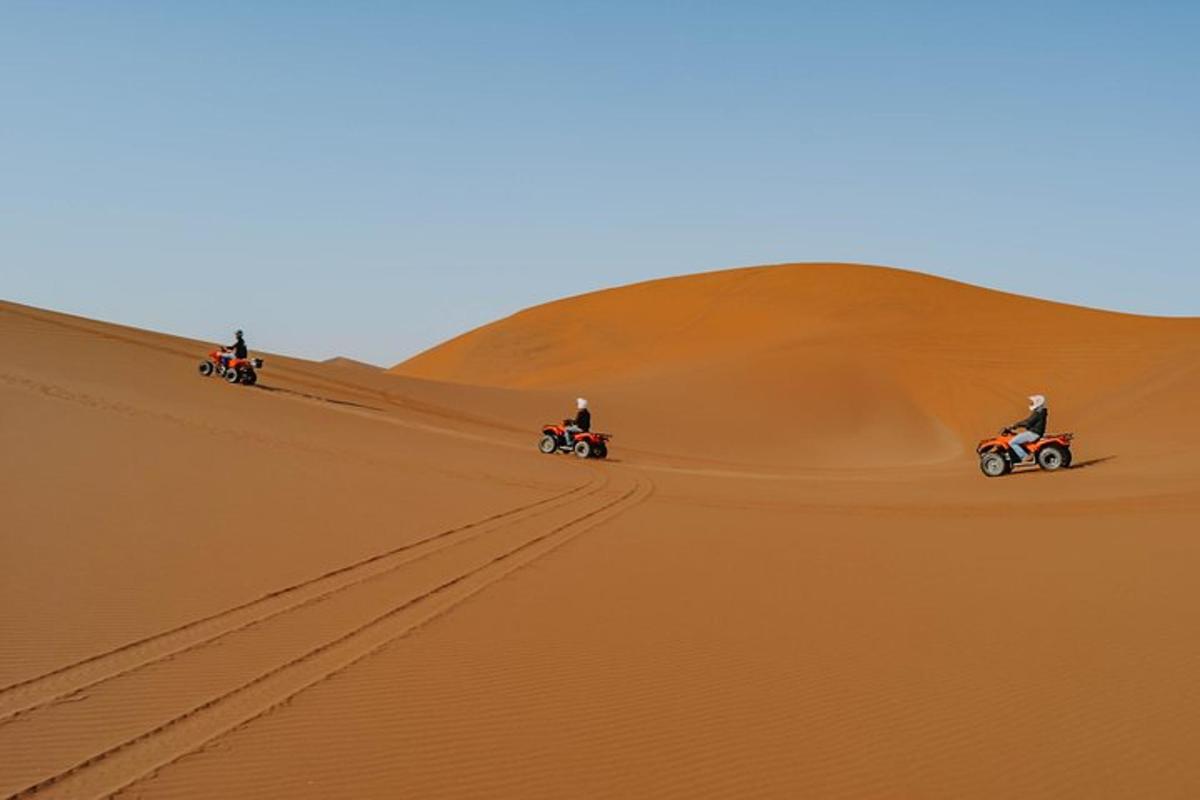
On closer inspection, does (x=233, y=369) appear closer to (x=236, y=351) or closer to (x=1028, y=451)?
(x=236, y=351)

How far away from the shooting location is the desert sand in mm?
4566

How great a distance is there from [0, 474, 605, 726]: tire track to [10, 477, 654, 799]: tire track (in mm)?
745

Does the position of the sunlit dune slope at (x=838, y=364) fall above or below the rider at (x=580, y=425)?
above

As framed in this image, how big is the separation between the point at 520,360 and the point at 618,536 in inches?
2313

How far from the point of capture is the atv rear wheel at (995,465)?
2100cm

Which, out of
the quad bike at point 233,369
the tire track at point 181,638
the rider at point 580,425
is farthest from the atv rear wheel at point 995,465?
the quad bike at point 233,369

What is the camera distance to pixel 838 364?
47.4 m

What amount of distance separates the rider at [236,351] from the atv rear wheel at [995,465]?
19.1 m

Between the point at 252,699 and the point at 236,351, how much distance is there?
23.9 meters

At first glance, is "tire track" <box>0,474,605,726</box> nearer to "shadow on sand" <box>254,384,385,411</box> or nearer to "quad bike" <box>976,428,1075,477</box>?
"quad bike" <box>976,428,1075,477</box>

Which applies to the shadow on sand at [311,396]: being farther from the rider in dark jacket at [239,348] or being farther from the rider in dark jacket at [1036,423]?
the rider in dark jacket at [1036,423]

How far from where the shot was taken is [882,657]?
20.9ft

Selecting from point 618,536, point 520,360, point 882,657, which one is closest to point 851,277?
point 520,360

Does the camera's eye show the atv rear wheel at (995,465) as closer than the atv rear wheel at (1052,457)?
No
